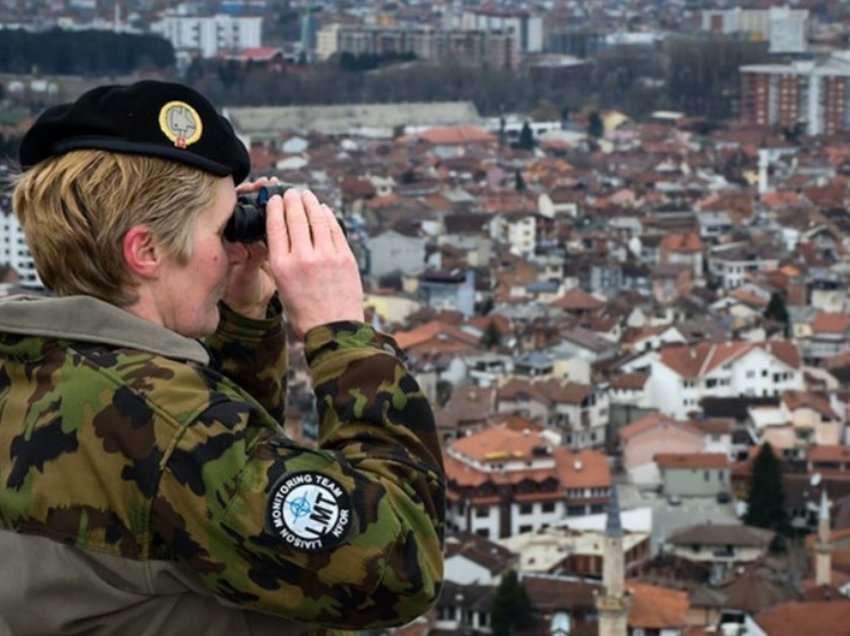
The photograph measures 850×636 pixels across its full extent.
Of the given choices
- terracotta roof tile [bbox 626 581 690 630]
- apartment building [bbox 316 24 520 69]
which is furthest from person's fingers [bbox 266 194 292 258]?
apartment building [bbox 316 24 520 69]

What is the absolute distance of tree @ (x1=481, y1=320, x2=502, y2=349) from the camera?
14055 millimetres

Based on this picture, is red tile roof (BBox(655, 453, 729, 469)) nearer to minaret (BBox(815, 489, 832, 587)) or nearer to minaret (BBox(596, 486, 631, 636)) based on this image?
minaret (BBox(815, 489, 832, 587))

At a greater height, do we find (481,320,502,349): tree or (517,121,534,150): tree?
(481,320,502,349): tree

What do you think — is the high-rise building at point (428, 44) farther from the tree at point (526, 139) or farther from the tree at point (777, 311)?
the tree at point (777, 311)

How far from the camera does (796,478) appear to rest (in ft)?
34.3

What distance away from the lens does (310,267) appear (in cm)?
90

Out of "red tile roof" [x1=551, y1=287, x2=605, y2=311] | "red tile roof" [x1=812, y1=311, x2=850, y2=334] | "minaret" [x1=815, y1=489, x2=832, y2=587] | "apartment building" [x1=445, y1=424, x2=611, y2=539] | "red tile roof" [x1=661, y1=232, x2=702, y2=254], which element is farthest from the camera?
"red tile roof" [x1=661, y1=232, x2=702, y2=254]

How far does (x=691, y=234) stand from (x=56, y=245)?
59.7 ft

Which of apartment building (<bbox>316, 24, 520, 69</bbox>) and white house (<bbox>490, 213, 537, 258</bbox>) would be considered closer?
white house (<bbox>490, 213, 537, 258</bbox>)

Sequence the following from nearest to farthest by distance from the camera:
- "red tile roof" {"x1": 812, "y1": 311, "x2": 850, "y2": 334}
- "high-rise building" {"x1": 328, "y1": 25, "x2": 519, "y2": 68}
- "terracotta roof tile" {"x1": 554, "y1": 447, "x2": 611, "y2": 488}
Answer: "terracotta roof tile" {"x1": 554, "y1": 447, "x2": 611, "y2": 488} < "red tile roof" {"x1": 812, "y1": 311, "x2": 850, "y2": 334} < "high-rise building" {"x1": 328, "y1": 25, "x2": 519, "y2": 68}

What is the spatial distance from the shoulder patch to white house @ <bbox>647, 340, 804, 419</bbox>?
38.9 ft

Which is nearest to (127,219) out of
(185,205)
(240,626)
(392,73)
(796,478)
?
(185,205)

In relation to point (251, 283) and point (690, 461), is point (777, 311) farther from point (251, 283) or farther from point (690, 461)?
point (251, 283)

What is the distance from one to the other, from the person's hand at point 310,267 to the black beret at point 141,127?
3 centimetres
